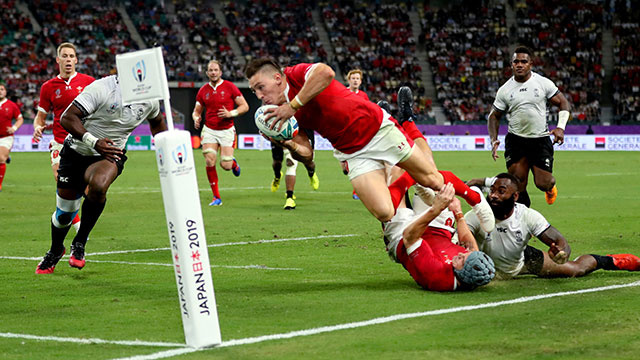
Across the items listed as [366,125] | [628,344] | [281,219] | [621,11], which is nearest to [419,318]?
[628,344]

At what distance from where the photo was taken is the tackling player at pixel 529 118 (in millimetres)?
13484

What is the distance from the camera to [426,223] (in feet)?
26.6

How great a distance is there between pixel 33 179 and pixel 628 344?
22575 mm

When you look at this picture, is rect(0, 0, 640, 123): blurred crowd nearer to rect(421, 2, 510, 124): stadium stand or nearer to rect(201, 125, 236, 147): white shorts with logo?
rect(421, 2, 510, 124): stadium stand

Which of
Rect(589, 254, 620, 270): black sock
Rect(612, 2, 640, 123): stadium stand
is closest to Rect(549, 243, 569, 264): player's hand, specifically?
Rect(589, 254, 620, 270): black sock

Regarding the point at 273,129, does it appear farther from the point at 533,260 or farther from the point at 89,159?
the point at 89,159

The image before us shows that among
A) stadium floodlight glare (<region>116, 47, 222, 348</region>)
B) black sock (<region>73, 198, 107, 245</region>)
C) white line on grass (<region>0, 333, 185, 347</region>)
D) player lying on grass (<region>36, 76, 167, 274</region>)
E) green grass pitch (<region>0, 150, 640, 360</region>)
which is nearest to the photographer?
stadium floodlight glare (<region>116, 47, 222, 348</region>)

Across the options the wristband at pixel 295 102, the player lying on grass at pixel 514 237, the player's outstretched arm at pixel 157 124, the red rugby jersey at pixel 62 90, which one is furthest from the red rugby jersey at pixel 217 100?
the wristband at pixel 295 102

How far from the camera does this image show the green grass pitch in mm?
5957

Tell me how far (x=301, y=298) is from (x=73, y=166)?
11.6 feet

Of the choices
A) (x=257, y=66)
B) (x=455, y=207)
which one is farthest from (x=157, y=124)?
(x=455, y=207)

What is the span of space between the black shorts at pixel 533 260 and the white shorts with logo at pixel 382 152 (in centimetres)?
155

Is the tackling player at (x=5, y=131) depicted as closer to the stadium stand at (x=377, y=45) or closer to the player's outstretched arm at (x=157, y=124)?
the player's outstretched arm at (x=157, y=124)

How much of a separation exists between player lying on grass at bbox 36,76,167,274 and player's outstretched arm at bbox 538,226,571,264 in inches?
173
